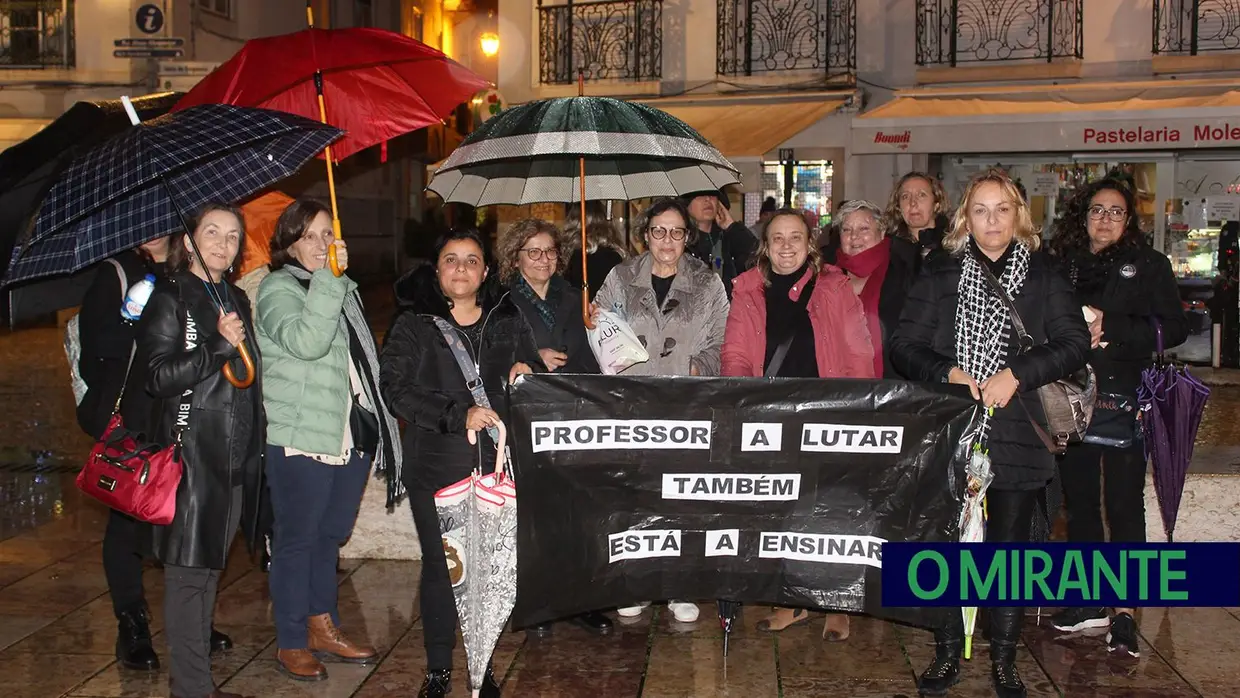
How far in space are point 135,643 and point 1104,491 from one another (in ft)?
14.6

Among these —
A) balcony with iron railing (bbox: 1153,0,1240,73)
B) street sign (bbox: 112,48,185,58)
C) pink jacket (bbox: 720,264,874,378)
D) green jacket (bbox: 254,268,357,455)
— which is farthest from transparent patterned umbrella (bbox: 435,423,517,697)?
street sign (bbox: 112,48,185,58)

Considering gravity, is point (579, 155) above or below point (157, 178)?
above

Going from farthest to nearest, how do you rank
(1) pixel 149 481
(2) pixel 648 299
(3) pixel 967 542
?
1. (2) pixel 648 299
2. (3) pixel 967 542
3. (1) pixel 149 481

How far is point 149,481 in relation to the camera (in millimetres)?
4418

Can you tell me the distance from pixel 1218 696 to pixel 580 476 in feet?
9.03

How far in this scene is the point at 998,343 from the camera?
476 centimetres

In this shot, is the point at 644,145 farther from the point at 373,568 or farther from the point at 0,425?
the point at 0,425

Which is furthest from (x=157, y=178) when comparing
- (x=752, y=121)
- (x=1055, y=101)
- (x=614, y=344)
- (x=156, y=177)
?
(x=1055, y=101)

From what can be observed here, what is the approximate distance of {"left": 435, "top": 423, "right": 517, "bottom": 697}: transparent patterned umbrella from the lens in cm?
448

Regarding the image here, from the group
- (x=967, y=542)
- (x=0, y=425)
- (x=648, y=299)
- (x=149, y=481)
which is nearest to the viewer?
(x=149, y=481)

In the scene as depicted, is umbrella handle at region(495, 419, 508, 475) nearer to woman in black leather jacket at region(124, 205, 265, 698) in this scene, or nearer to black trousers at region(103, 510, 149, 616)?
woman in black leather jacket at region(124, 205, 265, 698)

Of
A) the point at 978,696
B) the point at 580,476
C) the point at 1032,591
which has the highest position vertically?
the point at 580,476

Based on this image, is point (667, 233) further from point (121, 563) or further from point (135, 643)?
point (135, 643)

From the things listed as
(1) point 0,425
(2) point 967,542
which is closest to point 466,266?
(2) point 967,542
